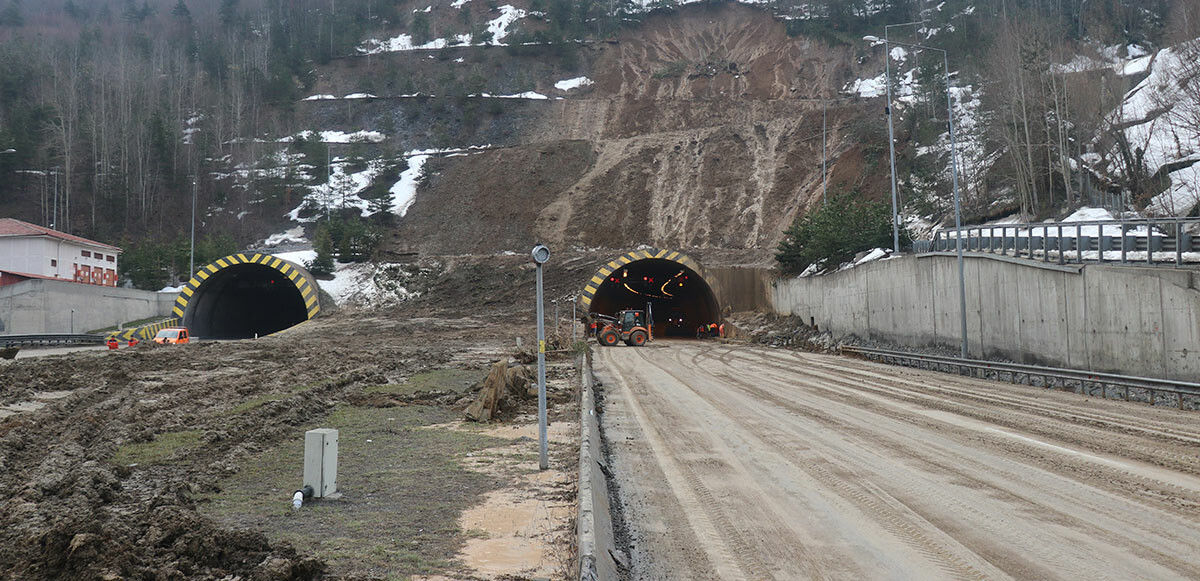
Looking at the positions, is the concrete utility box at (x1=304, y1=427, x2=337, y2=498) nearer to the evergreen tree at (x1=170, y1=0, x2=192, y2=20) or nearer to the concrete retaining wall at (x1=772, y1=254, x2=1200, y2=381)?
the concrete retaining wall at (x1=772, y1=254, x2=1200, y2=381)

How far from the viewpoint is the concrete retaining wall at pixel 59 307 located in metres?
42.4

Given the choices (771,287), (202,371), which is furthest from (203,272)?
(771,287)

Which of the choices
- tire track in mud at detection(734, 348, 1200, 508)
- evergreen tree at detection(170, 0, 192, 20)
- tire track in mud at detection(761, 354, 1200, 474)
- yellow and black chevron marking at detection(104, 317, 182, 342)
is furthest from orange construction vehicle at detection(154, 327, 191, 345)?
evergreen tree at detection(170, 0, 192, 20)

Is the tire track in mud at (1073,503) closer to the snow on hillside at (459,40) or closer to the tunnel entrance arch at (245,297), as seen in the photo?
the tunnel entrance arch at (245,297)

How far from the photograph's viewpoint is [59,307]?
43500mm

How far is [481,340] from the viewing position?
119 feet

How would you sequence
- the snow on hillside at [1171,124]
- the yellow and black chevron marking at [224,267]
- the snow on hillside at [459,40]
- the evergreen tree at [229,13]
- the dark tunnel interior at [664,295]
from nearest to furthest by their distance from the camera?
the snow on hillside at [1171,124] → the yellow and black chevron marking at [224,267] → the dark tunnel interior at [664,295] → the snow on hillside at [459,40] → the evergreen tree at [229,13]

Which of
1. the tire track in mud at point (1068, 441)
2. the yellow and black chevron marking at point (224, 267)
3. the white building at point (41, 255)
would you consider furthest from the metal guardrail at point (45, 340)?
the tire track in mud at point (1068, 441)

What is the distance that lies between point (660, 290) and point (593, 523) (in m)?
49.5

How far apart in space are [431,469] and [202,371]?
16.6m

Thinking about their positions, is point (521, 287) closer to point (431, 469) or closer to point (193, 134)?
point (431, 469)

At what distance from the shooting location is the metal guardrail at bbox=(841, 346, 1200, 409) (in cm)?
1580

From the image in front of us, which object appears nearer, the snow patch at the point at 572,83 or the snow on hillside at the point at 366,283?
the snow on hillside at the point at 366,283

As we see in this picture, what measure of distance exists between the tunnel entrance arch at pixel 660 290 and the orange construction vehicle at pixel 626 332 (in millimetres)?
4721
